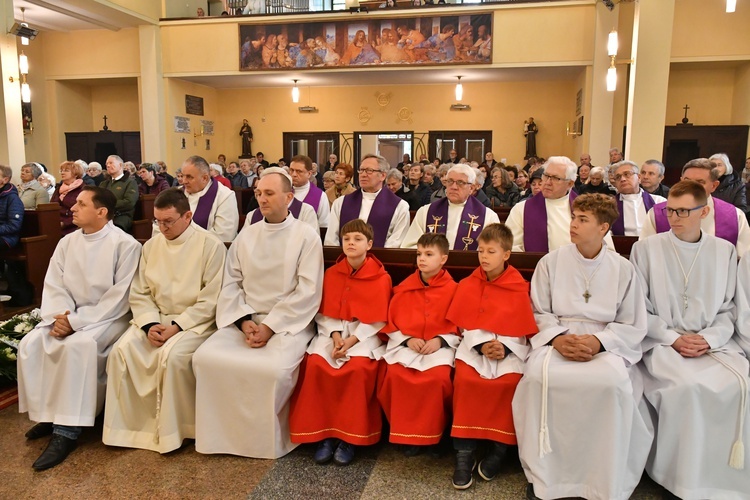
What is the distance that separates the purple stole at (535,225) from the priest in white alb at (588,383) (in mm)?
1419

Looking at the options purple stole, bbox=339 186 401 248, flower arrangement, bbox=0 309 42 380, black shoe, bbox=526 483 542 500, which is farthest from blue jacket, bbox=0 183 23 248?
black shoe, bbox=526 483 542 500

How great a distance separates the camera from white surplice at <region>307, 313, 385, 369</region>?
326 centimetres

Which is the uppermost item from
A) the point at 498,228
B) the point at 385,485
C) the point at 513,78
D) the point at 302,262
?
the point at 513,78

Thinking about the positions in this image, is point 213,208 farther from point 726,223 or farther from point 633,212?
point 726,223

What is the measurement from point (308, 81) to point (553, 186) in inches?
461

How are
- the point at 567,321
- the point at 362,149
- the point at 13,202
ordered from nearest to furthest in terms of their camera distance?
the point at 567,321 < the point at 13,202 < the point at 362,149

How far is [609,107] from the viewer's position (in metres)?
11.6

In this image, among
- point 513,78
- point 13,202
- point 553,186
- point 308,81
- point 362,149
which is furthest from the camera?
point 362,149

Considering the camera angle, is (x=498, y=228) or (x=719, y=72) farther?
(x=719, y=72)

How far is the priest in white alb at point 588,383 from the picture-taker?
2.71 metres

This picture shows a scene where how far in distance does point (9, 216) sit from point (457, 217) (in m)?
4.80

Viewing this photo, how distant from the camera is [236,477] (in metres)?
2.98

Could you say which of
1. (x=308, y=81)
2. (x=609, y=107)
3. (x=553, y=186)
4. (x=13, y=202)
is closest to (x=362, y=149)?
(x=308, y=81)

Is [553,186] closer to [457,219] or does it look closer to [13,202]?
[457,219]
